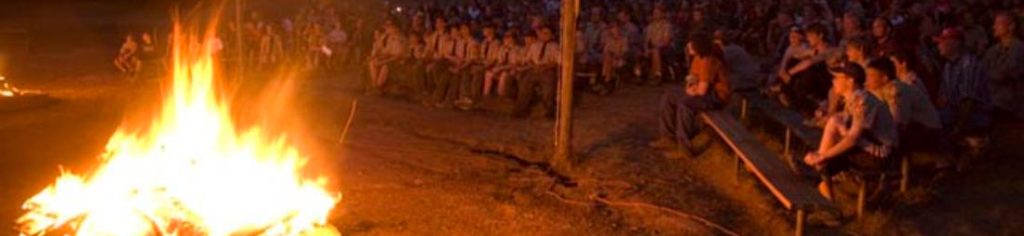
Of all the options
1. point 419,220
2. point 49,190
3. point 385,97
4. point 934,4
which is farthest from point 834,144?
point 934,4

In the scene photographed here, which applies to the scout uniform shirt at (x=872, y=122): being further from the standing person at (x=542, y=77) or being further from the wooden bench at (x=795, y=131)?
Answer: the standing person at (x=542, y=77)

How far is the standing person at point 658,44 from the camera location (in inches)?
632

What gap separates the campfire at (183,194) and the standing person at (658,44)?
9.03 meters

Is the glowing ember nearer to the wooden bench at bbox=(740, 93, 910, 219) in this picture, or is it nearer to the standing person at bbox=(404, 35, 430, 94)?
the standing person at bbox=(404, 35, 430, 94)

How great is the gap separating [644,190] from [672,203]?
48cm

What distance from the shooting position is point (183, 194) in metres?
6.41

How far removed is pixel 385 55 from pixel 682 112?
6.89 meters

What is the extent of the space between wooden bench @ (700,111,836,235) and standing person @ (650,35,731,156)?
181mm

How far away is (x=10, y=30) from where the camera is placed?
22.0 m

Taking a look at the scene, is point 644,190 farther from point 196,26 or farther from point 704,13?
point 196,26

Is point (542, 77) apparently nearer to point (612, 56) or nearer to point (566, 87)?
point (612, 56)

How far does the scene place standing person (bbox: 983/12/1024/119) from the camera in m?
10.3

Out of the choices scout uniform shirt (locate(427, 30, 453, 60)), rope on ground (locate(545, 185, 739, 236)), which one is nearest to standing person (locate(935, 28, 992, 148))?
rope on ground (locate(545, 185, 739, 236))

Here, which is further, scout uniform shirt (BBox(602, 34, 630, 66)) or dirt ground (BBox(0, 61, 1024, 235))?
scout uniform shirt (BBox(602, 34, 630, 66))
